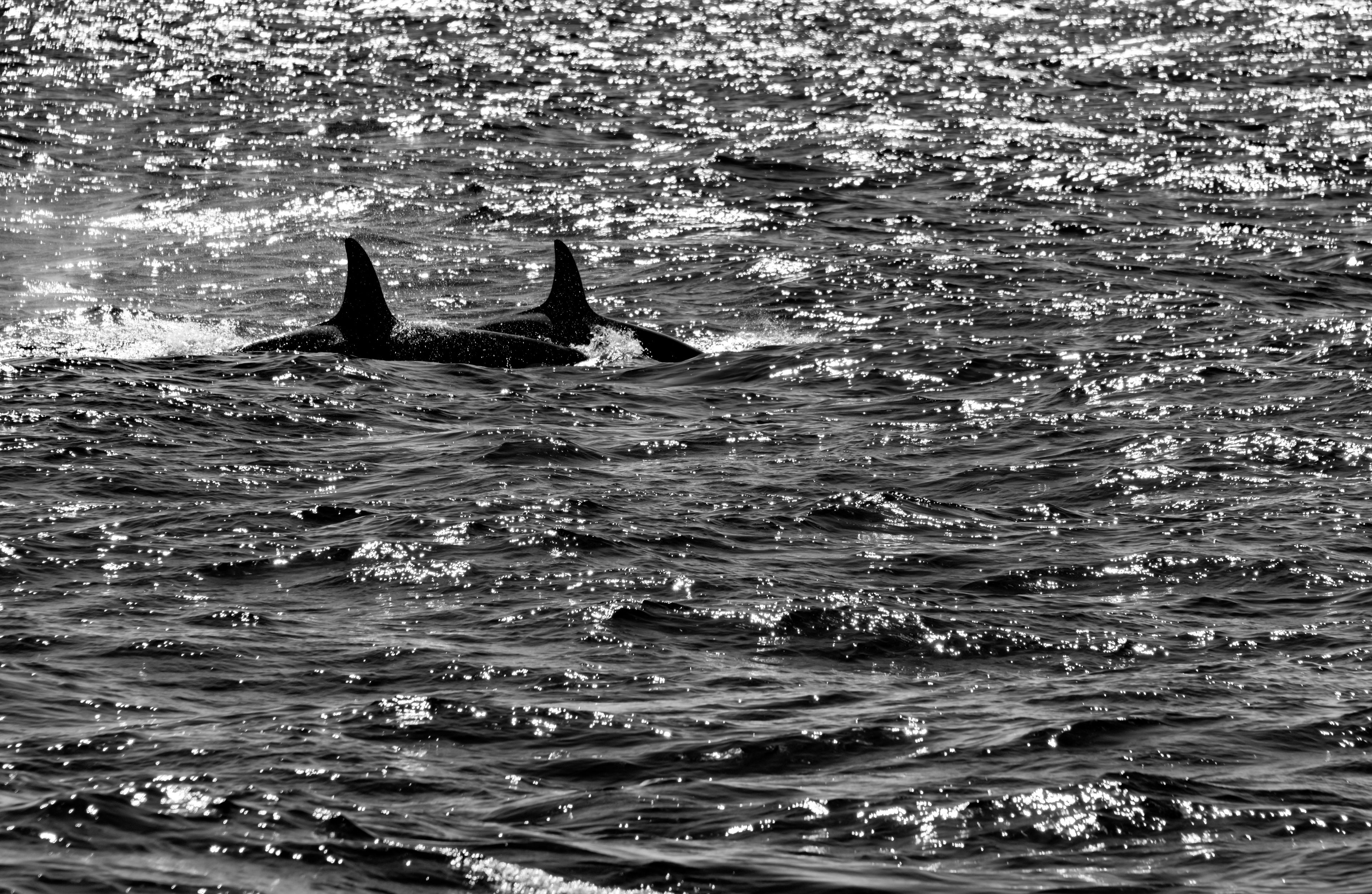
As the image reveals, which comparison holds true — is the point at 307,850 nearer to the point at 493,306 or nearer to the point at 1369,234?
the point at 493,306

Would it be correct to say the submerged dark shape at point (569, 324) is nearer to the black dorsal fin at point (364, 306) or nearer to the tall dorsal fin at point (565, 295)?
the tall dorsal fin at point (565, 295)

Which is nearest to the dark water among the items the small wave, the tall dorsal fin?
the small wave

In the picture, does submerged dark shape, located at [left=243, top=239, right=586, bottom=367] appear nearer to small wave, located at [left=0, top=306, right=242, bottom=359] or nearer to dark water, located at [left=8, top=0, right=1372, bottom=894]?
dark water, located at [left=8, top=0, right=1372, bottom=894]

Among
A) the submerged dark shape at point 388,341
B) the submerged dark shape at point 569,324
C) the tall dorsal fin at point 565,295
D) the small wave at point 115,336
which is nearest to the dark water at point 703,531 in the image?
the small wave at point 115,336

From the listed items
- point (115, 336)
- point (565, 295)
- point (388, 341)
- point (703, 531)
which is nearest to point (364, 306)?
point (388, 341)

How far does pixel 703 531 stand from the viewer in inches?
654

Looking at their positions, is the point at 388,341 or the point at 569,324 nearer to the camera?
the point at 388,341

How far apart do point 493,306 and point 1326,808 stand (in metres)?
19.2

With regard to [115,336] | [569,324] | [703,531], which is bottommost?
[703,531]

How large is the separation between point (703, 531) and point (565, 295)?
9.28 m

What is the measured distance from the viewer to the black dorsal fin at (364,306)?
79.4 feet

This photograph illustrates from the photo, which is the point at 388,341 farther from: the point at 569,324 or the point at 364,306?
the point at 569,324

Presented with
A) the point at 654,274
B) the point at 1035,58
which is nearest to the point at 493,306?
the point at 654,274

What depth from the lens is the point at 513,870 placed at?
9.88 meters
